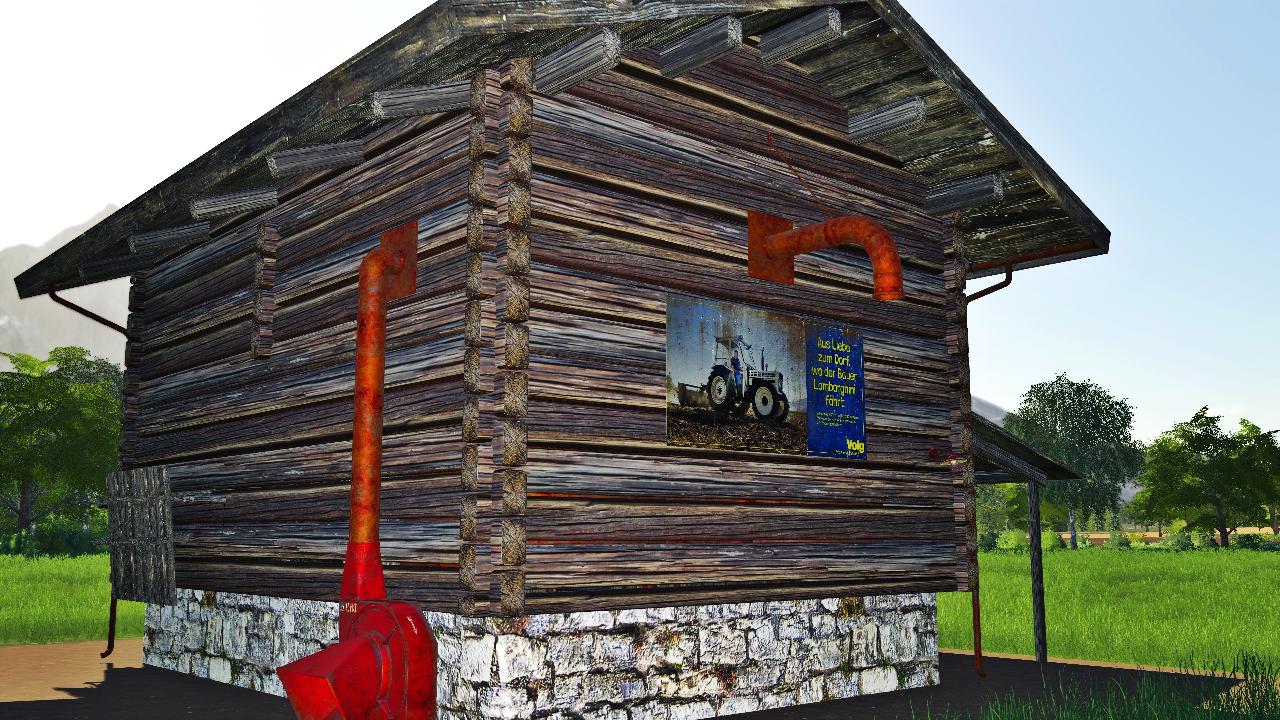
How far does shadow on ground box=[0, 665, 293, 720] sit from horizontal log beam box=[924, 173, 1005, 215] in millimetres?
6643

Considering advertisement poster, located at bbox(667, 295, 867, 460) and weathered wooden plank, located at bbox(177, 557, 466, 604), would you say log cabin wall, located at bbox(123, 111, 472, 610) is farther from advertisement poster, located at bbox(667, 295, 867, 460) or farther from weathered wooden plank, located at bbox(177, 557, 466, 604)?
advertisement poster, located at bbox(667, 295, 867, 460)

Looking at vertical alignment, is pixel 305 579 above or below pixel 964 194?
below

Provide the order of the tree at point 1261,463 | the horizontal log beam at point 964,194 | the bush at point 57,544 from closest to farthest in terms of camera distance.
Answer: the horizontal log beam at point 964,194, the bush at point 57,544, the tree at point 1261,463

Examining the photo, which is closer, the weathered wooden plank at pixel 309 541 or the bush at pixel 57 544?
the weathered wooden plank at pixel 309 541

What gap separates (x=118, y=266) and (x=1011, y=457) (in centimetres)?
926

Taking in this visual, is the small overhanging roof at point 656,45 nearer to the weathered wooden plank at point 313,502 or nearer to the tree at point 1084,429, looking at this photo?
the weathered wooden plank at point 313,502

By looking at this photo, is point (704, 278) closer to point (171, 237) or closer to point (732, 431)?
point (732, 431)

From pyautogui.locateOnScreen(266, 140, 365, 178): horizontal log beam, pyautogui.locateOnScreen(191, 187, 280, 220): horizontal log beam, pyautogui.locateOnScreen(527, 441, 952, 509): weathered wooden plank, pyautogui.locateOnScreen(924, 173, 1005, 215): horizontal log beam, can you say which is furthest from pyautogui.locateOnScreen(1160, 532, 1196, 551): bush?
pyautogui.locateOnScreen(266, 140, 365, 178): horizontal log beam

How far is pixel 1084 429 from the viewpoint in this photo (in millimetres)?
61812

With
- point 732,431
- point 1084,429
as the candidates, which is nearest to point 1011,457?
point 732,431

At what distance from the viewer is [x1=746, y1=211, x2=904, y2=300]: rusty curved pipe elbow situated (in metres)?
7.32

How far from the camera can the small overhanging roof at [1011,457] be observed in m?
10.8

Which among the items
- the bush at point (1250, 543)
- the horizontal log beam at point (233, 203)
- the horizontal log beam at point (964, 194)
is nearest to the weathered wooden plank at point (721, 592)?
the horizontal log beam at point (964, 194)

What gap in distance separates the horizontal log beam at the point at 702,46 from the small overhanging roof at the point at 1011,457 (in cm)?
509
